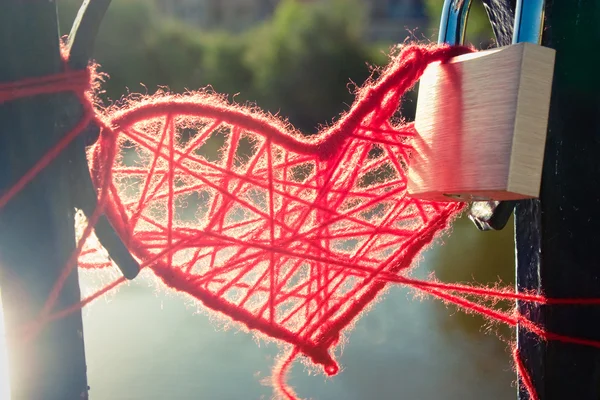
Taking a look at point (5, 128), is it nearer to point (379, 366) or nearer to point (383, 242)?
point (383, 242)

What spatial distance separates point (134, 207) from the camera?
371 millimetres

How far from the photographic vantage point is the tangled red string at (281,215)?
13.1 inches

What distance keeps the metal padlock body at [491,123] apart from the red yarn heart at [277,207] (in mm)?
35

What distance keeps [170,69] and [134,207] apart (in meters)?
5.30

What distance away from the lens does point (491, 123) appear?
1.04 ft

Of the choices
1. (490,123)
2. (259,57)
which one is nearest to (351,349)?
(490,123)

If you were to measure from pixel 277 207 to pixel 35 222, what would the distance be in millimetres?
217

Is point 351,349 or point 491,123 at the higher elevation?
point 491,123

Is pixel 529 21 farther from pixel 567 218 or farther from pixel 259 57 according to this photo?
pixel 259 57

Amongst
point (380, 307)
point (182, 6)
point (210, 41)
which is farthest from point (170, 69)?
point (380, 307)

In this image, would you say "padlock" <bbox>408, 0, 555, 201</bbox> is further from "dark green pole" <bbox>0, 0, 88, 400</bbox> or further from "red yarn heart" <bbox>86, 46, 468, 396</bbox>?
"dark green pole" <bbox>0, 0, 88, 400</bbox>

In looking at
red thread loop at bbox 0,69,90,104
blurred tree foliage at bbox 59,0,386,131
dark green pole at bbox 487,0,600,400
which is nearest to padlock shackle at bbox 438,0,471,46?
dark green pole at bbox 487,0,600,400

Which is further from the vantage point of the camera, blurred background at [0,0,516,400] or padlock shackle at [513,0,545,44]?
blurred background at [0,0,516,400]

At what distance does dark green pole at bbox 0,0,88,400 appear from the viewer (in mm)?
253
